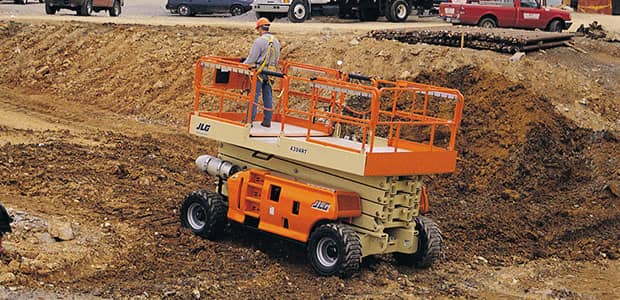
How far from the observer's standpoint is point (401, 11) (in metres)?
38.6

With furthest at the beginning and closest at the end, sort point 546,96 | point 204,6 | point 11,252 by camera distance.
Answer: point 204,6 → point 546,96 → point 11,252

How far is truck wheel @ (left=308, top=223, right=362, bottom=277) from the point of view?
12391 mm

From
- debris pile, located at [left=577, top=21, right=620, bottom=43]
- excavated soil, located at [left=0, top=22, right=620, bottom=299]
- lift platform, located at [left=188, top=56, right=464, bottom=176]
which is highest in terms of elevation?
debris pile, located at [left=577, top=21, right=620, bottom=43]

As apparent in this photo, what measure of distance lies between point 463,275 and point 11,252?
5.83 meters

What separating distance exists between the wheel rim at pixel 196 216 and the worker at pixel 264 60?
1473mm

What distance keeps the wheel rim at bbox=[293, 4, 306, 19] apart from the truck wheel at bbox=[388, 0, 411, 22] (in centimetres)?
349

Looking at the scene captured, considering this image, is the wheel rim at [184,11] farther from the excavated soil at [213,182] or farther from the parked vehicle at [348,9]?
the excavated soil at [213,182]

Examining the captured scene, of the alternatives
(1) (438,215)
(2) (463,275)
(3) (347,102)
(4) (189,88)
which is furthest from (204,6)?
(2) (463,275)

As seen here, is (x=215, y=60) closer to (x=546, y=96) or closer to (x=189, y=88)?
(x=546, y=96)

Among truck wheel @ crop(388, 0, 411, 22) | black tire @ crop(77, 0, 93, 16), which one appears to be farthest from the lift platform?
black tire @ crop(77, 0, 93, 16)

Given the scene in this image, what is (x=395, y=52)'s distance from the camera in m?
23.2

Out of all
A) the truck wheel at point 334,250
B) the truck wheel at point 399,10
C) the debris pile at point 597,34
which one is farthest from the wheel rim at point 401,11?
the truck wheel at point 334,250

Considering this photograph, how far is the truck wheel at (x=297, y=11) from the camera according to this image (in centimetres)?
3656

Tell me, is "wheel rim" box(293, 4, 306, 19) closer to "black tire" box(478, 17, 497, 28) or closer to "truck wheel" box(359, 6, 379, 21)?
"truck wheel" box(359, 6, 379, 21)
